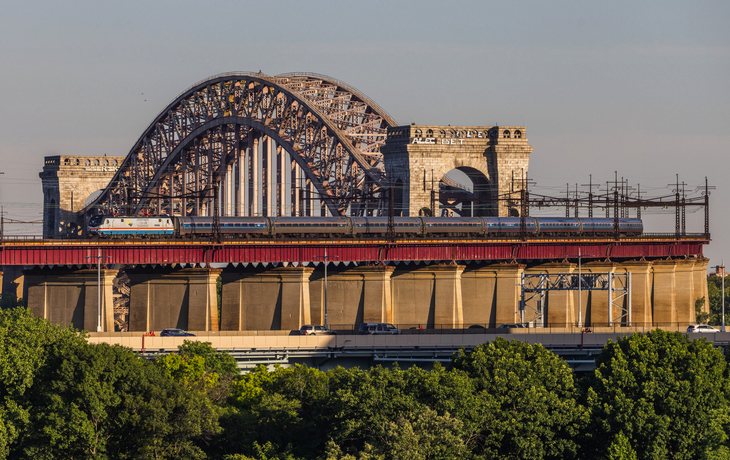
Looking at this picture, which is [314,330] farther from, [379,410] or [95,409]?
→ [379,410]

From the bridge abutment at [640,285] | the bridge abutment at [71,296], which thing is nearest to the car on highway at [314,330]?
the bridge abutment at [71,296]

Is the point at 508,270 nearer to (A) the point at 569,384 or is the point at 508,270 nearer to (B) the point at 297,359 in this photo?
(B) the point at 297,359

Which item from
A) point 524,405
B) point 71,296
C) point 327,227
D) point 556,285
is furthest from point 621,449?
point 71,296

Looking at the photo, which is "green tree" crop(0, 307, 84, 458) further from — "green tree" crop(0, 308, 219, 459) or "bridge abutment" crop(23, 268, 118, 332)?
"bridge abutment" crop(23, 268, 118, 332)

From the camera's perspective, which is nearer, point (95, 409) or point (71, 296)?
point (95, 409)

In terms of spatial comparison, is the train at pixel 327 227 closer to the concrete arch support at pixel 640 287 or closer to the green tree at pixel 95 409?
the concrete arch support at pixel 640 287

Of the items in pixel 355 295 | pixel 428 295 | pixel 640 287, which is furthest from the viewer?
pixel 640 287

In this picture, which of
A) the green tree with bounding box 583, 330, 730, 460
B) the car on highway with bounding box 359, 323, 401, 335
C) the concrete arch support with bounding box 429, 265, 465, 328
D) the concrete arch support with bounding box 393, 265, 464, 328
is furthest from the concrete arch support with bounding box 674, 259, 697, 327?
the green tree with bounding box 583, 330, 730, 460

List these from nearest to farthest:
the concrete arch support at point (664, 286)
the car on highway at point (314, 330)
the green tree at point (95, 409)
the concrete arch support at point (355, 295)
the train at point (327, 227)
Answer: the green tree at point (95, 409), the car on highway at point (314, 330), the train at point (327, 227), the concrete arch support at point (355, 295), the concrete arch support at point (664, 286)
